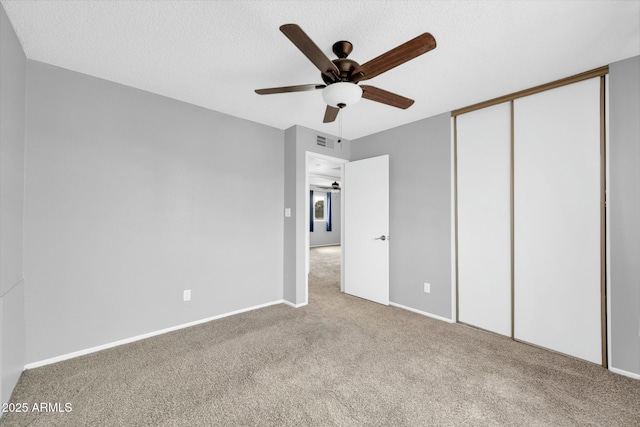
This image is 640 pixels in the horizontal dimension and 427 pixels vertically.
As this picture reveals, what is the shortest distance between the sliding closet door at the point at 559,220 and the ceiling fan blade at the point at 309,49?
2216mm

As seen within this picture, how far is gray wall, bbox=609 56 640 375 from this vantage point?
6.76 feet

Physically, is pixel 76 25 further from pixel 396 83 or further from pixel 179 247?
pixel 396 83

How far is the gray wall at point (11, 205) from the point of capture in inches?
65.7

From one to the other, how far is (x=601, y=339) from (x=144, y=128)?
15.5 feet

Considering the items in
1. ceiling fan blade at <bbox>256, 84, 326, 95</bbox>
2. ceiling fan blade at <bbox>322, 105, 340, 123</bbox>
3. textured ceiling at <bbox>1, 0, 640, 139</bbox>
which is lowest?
ceiling fan blade at <bbox>322, 105, 340, 123</bbox>

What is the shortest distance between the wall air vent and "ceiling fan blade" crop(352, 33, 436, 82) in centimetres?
212

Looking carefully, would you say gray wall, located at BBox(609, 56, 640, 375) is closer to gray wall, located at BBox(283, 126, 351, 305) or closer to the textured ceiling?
the textured ceiling

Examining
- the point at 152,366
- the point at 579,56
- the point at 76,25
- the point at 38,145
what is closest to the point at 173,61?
the point at 76,25

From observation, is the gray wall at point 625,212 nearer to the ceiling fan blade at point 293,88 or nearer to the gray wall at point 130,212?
the ceiling fan blade at point 293,88

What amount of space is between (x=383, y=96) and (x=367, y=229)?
7.46 feet

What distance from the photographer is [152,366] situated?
7.11ft

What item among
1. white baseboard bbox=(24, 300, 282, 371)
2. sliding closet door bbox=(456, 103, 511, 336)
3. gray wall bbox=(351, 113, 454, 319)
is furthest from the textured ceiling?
white baseboard bbox=(24, 300, 282, 371)

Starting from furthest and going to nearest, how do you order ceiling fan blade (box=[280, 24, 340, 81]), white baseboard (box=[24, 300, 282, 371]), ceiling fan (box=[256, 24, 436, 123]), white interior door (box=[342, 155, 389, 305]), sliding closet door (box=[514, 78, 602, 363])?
white interior door (box=[342, 155, 389, 305])
sliding closet door (box=[514, 78, 602, 363])
white baseboard (box=[24, 300, 282, 371])
ceiling fan (box=[256, 24, 436, 123])
ceiling fan blade (box=[280, 24, 340, 81])

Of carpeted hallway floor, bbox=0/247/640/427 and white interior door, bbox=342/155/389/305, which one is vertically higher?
white interior door, bbox=342/155/389/305
